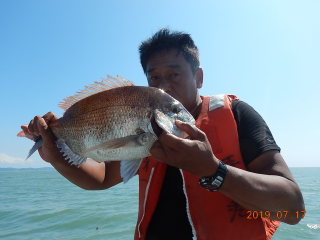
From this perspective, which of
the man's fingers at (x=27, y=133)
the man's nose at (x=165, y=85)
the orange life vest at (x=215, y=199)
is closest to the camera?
the orange life vest at (x=215, y=199)

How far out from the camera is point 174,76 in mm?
2418

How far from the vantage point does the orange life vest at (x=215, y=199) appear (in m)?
1.80

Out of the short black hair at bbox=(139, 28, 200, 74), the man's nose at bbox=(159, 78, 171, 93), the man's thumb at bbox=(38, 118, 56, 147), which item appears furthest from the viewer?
the short black hair at bbox=(139, 28, 200, 74)

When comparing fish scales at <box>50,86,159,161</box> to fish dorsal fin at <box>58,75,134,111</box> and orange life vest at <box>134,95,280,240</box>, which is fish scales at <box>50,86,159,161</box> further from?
orange life vest at <box>134,95,280,240</box>

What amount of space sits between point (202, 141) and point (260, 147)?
0.73 metres

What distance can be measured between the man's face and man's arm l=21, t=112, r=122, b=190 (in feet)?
3.92

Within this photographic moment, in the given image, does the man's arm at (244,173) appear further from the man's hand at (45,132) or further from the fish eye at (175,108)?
the man's hand at (45,132)

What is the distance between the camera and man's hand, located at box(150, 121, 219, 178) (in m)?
1.33

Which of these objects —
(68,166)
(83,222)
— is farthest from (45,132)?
(83,222)

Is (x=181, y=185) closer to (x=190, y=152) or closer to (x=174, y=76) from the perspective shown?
(x=190, y=152)

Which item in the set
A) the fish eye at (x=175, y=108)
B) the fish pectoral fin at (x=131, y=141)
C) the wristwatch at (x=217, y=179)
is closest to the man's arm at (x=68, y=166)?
the fish pectoral fin at (x=131, y=141)

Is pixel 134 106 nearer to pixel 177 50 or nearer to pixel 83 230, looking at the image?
pixel 177 50

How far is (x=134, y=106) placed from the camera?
1.72m
